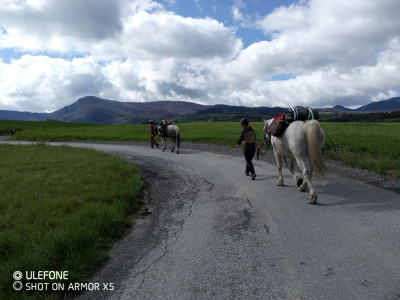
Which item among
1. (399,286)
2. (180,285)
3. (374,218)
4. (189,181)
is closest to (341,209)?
(374,218)

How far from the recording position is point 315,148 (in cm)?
689

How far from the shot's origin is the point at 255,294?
334cm

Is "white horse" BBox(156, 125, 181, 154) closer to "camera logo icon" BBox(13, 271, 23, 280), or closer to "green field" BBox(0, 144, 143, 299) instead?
"green field" BBox(0, 144, 143, 299)

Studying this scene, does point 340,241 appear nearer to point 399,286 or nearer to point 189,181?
point 399,286

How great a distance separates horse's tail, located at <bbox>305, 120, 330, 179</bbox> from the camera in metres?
6.90

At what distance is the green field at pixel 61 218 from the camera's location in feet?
13.3

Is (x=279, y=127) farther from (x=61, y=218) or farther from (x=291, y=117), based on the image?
(x=61, y=218)

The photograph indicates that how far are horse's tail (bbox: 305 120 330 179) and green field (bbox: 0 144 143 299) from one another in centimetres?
487

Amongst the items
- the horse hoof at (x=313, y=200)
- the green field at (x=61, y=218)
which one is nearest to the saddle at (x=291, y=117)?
the horse hoof at (x=313, y=200)

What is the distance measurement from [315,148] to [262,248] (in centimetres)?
350

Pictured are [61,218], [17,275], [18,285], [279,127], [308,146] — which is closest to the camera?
[18,285]

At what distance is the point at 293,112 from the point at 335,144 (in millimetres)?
11048

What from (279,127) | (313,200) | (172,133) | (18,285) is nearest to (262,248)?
(313,200)

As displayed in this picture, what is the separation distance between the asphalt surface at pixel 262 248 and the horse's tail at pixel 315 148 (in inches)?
33.5
